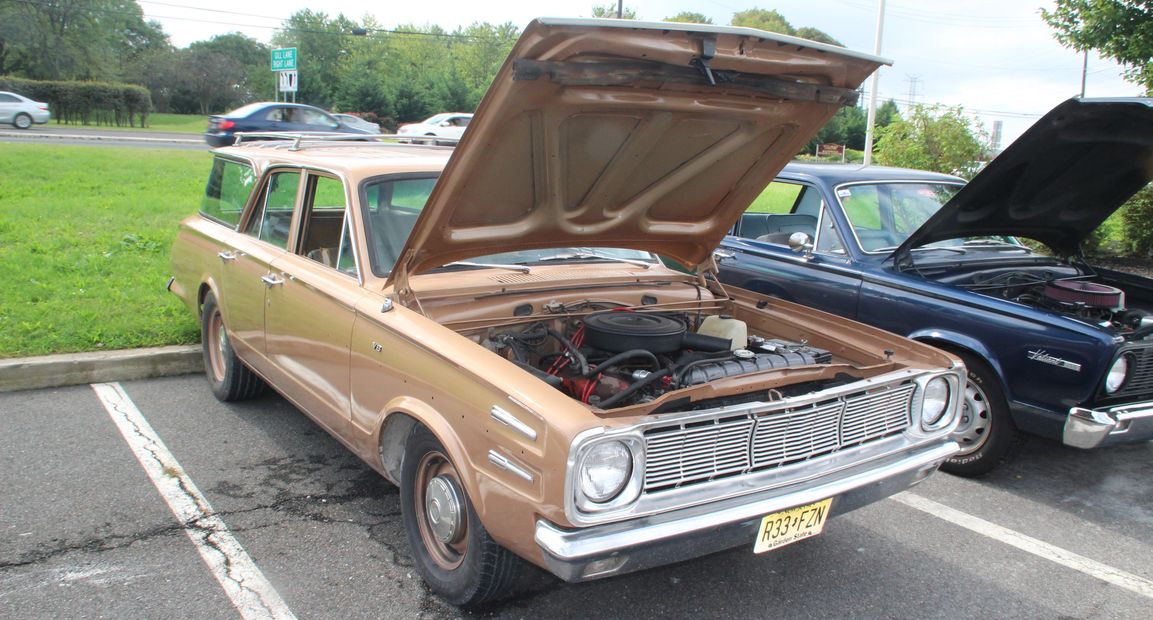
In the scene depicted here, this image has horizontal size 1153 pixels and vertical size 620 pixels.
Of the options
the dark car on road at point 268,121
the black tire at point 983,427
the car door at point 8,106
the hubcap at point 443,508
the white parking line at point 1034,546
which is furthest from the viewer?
the car door at point 8,106

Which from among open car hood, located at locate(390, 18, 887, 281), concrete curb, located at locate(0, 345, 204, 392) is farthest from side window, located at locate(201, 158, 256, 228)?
open car hood, located at locate(390, 18, 887, 281)

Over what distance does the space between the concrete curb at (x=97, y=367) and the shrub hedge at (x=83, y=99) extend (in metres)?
37.3

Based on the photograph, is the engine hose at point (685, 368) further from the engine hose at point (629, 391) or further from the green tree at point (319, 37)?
the green tree at point (319, 37)

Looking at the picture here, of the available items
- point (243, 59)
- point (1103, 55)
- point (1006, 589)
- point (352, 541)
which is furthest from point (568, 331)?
point (243, 59)

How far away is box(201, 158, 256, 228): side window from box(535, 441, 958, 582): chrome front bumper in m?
3.42

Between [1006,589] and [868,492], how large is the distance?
0.94 metres

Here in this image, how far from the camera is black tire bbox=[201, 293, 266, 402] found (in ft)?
16.3

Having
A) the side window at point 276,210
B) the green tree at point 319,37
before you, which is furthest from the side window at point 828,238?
the green tree at point 319,37

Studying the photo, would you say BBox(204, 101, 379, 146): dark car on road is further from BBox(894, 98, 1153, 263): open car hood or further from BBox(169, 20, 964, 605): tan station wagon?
BBox(894, 98, 1153, 263): open car hood

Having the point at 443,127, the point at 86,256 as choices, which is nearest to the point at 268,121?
the point at 443,127

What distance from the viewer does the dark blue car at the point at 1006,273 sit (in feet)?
13.8

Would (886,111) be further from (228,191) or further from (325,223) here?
(325,223)

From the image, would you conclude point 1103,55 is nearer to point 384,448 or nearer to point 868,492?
point 868,492

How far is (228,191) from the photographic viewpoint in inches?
211
